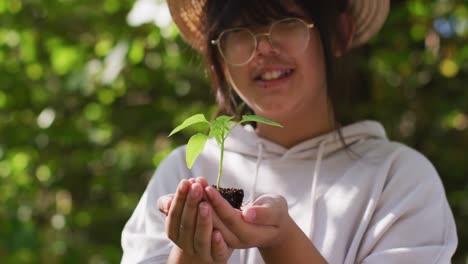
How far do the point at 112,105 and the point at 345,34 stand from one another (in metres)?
1.65

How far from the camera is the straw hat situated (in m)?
2.34

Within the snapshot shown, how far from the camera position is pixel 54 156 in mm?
3877

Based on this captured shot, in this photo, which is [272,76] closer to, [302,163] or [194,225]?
[302,163]

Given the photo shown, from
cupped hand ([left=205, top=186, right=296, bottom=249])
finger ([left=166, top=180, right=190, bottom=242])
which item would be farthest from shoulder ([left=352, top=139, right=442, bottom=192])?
finger ([left=166, top=180, right=190, bottom=242])

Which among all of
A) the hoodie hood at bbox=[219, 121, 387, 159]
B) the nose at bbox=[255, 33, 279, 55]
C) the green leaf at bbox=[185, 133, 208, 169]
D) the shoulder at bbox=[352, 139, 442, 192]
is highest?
the nose at bbox=[255, 33, 279, 55]

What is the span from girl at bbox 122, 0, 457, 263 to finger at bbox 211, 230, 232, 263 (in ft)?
0.21

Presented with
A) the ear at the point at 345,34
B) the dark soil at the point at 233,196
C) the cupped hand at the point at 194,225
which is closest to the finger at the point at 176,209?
the cupped hand at the point at 194,225

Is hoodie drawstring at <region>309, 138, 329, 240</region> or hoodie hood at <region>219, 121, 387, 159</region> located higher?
hoodie hood at <region>219, 121, 387, 159</region>

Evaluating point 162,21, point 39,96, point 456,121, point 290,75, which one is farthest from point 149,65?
point 290,75

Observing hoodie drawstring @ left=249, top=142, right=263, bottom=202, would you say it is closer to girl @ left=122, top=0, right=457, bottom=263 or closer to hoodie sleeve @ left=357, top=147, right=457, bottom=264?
girl @ left=122, top=0, right=457, bottom=263

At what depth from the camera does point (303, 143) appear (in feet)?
7.15

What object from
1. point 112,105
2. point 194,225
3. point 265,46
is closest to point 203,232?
point 194,225

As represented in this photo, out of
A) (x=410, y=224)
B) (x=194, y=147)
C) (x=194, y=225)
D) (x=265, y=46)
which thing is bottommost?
(x=410, y=224)

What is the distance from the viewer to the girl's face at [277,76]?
2.00m
